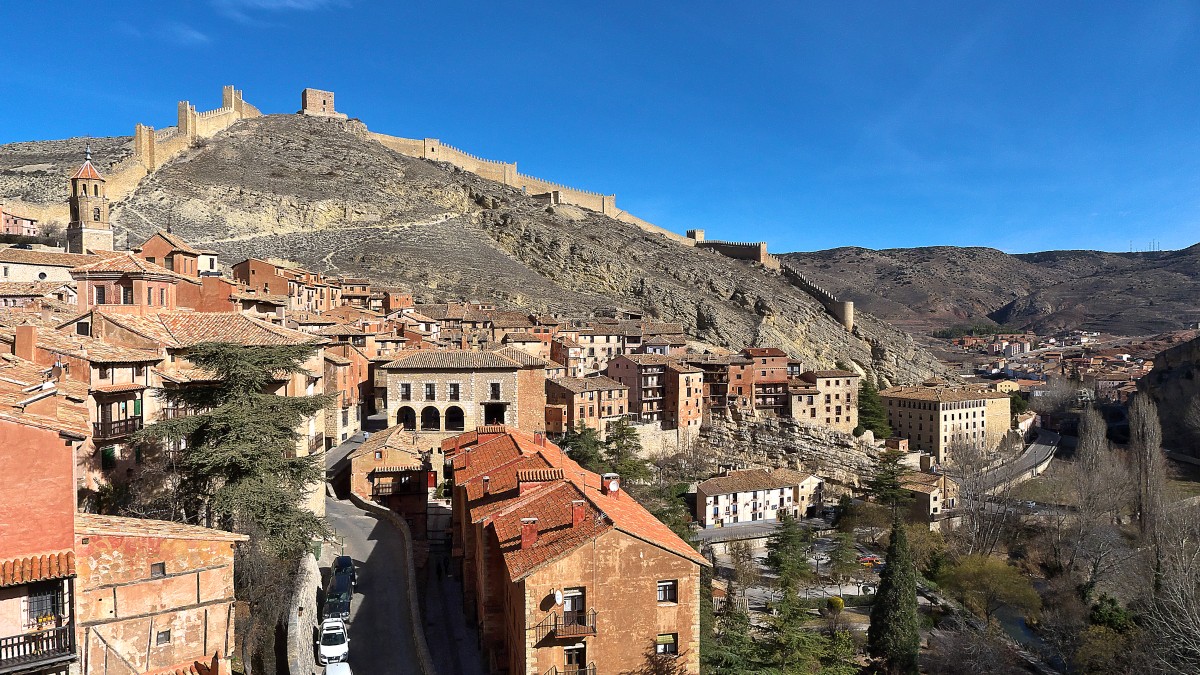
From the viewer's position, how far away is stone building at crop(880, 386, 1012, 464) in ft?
208

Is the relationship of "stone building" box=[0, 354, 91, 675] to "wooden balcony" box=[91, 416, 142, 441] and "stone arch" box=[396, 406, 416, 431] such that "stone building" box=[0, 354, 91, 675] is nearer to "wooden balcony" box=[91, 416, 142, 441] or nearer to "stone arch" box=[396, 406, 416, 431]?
"wooden balcony" box=[91, 416, 142, 441]

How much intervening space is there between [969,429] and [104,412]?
68878 millimetres

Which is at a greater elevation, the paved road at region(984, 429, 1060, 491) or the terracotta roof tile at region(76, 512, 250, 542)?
the terracotta roof tile at region(76, 512, 250, 542)

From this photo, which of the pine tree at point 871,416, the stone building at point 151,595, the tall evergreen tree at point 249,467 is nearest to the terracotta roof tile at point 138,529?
the stone building at point 151,595

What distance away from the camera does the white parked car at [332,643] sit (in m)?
14.0

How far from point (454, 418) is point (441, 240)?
5511 centimetres

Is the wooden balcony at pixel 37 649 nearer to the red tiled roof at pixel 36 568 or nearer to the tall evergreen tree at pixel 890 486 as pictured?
the red tiled roof at pixel 36 568

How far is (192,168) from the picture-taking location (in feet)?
259

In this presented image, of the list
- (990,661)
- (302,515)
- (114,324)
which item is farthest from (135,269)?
(990,661)

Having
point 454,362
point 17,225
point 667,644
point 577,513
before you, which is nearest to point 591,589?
point 577,513

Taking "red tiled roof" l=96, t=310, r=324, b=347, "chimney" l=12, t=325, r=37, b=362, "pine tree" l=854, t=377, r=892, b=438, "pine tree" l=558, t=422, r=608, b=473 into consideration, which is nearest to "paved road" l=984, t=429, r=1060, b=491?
"pine tree" l=854, t=377, r=892, b=438

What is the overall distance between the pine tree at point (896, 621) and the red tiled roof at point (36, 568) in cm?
2769

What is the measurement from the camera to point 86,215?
45.3 meters

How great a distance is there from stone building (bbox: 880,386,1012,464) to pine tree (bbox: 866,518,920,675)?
118ft
